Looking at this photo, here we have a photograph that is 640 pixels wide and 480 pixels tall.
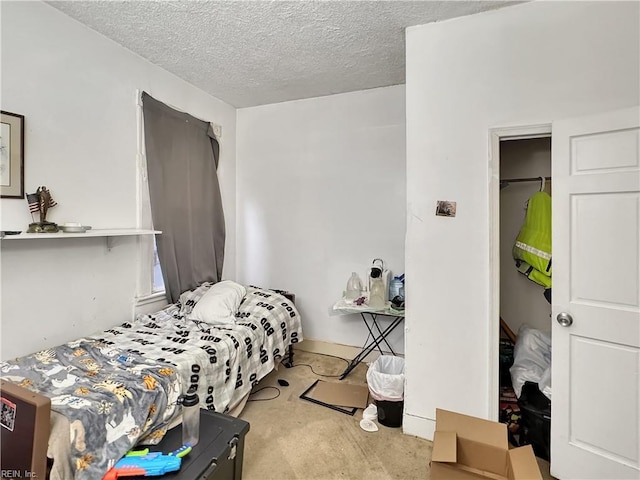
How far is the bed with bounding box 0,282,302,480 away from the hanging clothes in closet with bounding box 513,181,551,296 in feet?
6.54

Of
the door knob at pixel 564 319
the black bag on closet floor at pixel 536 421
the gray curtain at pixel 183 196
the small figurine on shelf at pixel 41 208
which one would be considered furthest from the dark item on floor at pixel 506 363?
the small figurine on shelf at pixel 41 208

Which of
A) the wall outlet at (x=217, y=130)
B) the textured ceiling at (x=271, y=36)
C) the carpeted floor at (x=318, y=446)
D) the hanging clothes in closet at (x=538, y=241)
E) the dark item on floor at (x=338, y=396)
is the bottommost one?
the carpeted floor at (x=318, y=446)

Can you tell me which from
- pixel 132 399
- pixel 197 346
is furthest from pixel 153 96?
pixel 132 399

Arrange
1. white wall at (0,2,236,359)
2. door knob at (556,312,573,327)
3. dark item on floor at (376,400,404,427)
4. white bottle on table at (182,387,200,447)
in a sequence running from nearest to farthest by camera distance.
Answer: white bottle on table at (182,387,200,447) < door knob at (556,312,573,327) < white wall at (0,2,236,359) < dark item on floor at (376,400,404,427)

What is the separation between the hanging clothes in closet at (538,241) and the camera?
2387 millimetres

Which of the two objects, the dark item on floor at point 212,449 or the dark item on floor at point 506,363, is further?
the dark item on floor at point 506,363

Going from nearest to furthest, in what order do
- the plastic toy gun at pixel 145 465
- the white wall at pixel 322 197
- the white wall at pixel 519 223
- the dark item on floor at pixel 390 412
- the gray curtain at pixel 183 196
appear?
the plastic toy gun at pixel 145 465 < the dark item on floor at pixel 390 412 < the white wall at pixel 519 223 < the gray curtain at pixel 183 196 < the white wall at pixel 322 197

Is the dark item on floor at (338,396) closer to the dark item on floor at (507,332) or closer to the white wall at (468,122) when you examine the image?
the white wall at (468,122)


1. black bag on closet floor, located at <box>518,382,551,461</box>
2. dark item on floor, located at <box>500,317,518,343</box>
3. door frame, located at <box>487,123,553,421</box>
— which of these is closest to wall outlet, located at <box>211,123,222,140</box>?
door frame, located at <box>487,123,553,421</box>

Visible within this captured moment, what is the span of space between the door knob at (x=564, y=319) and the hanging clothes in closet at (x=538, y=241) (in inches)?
22.0

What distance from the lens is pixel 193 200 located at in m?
3.35

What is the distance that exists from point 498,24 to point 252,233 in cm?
295

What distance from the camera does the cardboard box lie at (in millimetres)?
1618

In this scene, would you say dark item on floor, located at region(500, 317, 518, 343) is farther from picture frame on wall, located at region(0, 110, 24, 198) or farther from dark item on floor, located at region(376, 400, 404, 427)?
picture frame on wall, located at region(0, 110, 24, 198)
